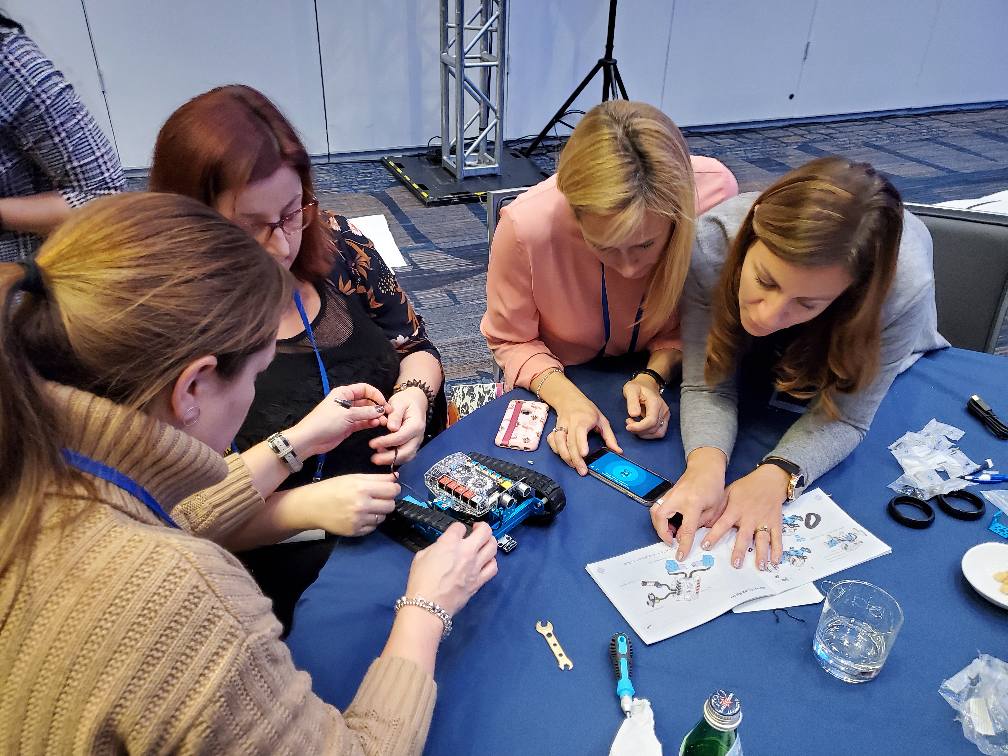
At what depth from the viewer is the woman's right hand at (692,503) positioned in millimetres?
1145

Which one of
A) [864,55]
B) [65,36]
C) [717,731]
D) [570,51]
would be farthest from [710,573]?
[864,55]

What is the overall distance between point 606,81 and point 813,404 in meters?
4.13

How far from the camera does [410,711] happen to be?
0.83 meters

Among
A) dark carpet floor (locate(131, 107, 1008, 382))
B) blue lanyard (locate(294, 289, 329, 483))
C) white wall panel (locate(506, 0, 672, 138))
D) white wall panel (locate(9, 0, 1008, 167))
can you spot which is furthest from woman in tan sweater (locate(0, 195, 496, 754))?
white wall panel (locate(506, 0, 672, 138))

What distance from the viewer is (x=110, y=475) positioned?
687 mm

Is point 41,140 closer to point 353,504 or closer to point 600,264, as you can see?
point 353,504

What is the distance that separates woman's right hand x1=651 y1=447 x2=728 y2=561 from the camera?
3.76ft

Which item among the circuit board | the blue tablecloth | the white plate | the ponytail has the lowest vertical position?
the blue tablecloth

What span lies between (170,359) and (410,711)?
49 cm

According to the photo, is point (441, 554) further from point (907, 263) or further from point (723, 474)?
point (907, 263)

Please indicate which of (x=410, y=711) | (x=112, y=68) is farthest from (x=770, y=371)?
(x=112, y=68)

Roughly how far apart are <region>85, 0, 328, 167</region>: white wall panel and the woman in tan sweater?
378cm

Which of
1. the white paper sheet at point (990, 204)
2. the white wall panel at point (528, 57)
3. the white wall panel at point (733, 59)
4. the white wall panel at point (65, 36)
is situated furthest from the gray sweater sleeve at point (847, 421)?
the white wall panel at point (733, 59)

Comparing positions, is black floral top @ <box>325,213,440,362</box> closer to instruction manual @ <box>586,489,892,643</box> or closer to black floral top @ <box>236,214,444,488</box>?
black floral top @ <box>236,214,444,488</box>
